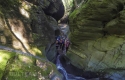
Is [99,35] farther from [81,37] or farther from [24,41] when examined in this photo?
[24,41]

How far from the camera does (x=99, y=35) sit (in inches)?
610

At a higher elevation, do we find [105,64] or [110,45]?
[110,45]

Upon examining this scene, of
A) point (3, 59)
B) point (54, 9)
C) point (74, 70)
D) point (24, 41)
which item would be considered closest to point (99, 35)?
point (74, 70)

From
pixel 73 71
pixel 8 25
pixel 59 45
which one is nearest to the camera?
pixel 8 25

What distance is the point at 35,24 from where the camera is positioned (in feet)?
50.0

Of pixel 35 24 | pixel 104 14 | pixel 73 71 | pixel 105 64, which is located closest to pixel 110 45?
pixel 105 64

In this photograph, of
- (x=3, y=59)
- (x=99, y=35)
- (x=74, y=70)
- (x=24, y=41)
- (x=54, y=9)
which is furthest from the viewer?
(x=54, y=9)

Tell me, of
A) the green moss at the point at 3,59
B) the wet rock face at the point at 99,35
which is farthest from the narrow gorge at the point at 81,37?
the green moss at the point at 3,59

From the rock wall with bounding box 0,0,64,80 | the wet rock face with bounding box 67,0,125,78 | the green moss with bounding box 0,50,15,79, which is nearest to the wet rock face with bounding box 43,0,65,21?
the rock wall with bounding box 0,0,64,80

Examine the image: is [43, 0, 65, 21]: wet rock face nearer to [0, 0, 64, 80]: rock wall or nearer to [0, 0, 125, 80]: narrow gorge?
[0, 0, 64, 80]: rock wall

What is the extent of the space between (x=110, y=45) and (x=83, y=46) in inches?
116

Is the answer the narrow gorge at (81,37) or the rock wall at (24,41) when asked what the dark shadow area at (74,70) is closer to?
the narrow gorge at (81,37)

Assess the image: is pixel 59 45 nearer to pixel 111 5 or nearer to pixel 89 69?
pixel 89 69

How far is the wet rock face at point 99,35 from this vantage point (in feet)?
44.1
